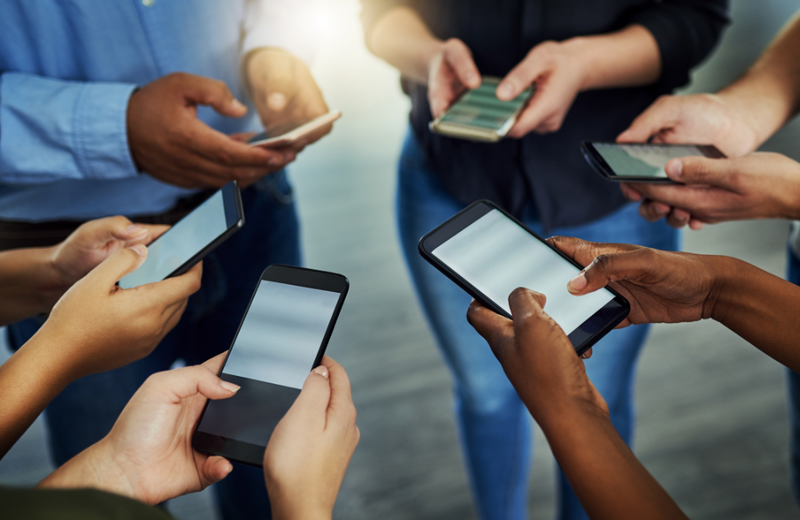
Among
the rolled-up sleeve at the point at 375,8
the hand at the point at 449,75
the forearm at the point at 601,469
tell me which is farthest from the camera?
the rolled-up sleeve at the point at 375,8

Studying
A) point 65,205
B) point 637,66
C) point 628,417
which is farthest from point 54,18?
point 628,417

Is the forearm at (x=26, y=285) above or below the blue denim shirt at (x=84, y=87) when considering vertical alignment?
below

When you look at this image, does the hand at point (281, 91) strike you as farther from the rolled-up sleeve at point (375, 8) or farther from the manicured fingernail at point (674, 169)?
the manicured fingernail at point (674, 169)

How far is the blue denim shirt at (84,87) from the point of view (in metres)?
0.54

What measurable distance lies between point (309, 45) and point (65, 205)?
40 centimetres

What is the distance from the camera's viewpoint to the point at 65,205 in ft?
2.00

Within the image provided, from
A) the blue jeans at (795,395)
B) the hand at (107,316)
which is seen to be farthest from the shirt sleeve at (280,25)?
the blue jeans at (795,395)

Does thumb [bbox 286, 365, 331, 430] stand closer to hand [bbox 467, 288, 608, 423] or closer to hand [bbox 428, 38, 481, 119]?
hand [bbox 467, 288, 608, 423]

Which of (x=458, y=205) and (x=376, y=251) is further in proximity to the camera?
(x=376, y=251)

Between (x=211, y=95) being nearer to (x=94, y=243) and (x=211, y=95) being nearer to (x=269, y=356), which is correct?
(x=94, y=243)

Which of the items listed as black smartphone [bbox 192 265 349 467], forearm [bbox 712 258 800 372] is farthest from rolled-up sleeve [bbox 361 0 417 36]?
forearm [bbox 712 258 800 372]

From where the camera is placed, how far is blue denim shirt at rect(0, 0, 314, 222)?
1.78ft

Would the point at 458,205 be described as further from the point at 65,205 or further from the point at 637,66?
the point at 65,205

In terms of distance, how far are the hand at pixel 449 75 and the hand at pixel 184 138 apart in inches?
8.9
